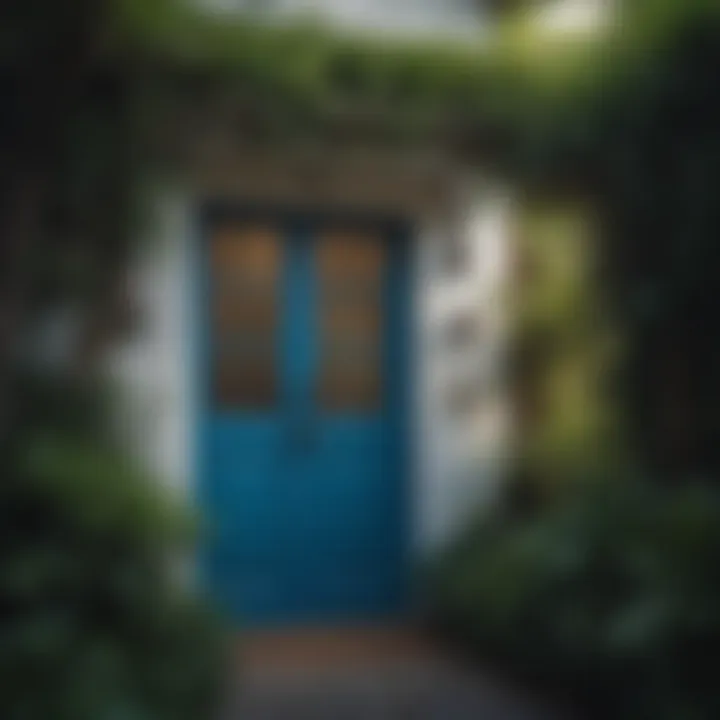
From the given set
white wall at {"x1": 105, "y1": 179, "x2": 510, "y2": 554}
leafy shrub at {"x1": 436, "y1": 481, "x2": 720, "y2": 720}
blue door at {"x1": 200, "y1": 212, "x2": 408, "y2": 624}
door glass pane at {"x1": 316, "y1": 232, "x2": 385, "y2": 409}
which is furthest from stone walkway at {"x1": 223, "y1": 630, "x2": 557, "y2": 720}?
door glass pane at {"x1": 316, "y1": 232, "x2": 385, "y2": 409}

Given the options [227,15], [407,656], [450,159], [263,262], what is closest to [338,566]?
[407,656]

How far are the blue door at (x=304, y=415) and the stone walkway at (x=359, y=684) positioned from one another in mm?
376

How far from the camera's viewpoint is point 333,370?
19.1 ft

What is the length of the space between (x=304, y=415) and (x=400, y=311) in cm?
78

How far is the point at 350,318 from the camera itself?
19.3ft

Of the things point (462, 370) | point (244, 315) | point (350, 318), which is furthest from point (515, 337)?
point (244, 315)

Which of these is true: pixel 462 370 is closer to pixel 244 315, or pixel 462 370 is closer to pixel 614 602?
pixel 244 315

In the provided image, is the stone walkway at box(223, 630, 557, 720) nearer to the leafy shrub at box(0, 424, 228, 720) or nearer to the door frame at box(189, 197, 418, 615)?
the leafy shrub at box(0, 424, 228, 720)

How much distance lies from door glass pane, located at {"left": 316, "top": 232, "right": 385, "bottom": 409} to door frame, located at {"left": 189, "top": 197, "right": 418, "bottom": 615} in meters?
0.11

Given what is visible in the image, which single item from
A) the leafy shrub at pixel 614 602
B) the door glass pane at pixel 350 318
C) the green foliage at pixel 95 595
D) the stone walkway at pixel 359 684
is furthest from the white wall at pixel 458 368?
the green foliage at pixel 95 595

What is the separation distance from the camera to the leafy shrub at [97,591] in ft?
12.2

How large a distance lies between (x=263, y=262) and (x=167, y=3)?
5.15 feet

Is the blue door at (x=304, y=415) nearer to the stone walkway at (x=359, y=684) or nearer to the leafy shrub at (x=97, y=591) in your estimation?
the stone walkway at (x=359, y=684)

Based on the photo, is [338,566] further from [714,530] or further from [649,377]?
[714,530]
